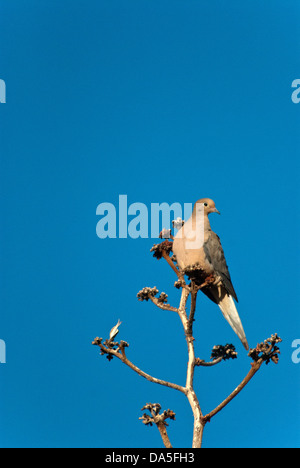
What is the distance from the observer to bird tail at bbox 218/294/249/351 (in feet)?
29.0

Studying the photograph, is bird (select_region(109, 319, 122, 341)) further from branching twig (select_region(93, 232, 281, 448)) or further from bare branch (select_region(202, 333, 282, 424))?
bare branch (select_region(202, 333, 282, 424))

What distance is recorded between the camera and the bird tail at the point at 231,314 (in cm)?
883

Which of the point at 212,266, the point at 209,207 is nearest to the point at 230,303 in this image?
the point at 212,266

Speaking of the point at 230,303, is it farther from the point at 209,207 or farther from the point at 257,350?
the point at 257,350

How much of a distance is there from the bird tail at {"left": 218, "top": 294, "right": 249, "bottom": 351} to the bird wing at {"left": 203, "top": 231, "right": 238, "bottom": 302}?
0.16 metres

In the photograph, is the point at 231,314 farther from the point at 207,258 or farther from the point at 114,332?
the point at 114,332

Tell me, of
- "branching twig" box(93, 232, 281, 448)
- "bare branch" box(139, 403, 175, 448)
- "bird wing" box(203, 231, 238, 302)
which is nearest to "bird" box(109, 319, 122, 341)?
"branching twig" box(93, 232, 281, 448)

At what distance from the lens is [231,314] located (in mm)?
9070

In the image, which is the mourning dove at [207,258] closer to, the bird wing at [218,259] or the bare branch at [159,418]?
the bird wing at [218,259]

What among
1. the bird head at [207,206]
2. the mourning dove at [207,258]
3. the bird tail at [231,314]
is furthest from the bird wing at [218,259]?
the bird head at [207,206]

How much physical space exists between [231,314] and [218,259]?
36.0 inches

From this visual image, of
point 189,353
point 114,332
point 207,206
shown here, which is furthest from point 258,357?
point 207,206

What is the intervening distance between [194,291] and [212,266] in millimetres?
1271
